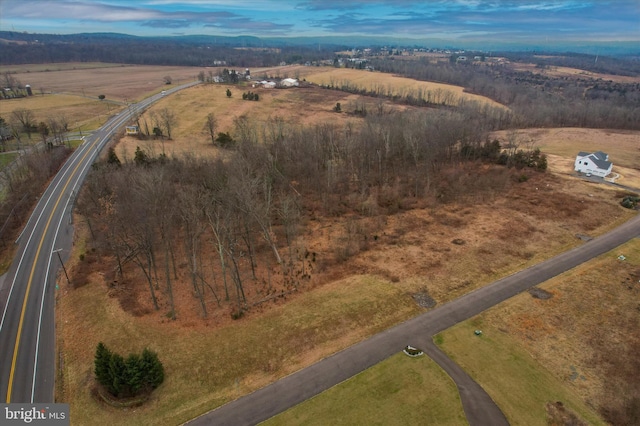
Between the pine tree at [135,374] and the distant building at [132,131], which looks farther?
the distant building at [132,131]

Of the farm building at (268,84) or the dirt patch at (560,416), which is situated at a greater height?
the farm building at (268,84)

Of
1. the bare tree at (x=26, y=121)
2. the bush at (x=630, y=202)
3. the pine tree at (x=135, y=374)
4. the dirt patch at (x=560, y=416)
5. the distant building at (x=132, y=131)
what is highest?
the bare tree at (x=26, y=121)

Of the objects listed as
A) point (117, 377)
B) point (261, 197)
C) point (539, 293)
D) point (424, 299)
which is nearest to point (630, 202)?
point (539, 293)

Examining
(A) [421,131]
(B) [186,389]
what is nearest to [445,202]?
(A) [421,131]

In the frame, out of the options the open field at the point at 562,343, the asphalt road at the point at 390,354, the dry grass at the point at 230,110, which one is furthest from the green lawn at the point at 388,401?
the dry grass at the point at 230,110

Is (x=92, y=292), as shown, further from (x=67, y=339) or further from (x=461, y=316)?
(x=461, y=316)

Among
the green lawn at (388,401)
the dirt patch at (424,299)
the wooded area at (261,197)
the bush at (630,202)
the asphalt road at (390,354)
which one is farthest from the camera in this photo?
the bush at (630,202)

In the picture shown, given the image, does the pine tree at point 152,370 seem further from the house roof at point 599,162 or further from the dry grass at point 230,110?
the house roof at point 599,162
